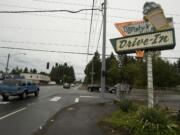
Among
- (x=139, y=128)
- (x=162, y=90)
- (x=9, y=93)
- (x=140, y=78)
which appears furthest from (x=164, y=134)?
(x=140, y=78)

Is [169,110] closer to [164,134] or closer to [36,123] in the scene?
[164,134]

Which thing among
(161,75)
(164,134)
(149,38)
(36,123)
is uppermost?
(149,38)

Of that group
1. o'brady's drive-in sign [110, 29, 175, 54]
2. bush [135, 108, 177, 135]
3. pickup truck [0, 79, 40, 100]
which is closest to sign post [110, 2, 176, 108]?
o'brady's drive-in sign [110, 29, 175, 54]

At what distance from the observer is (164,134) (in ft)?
10.9

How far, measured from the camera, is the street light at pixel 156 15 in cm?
499

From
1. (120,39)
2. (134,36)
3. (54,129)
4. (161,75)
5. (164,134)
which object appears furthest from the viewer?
(161,75)

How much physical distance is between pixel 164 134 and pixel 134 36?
467cm

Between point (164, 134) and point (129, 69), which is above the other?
point (129, 69)

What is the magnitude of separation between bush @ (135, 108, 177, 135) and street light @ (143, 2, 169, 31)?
13.5ft

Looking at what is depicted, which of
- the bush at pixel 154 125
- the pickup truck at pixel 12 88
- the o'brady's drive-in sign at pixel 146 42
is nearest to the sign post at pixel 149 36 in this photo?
the o'brady's drive-in sign at pixel 146 42

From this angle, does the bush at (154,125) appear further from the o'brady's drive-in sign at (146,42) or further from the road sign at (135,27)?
the road sign at (135,27)

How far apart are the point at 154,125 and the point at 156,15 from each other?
471cm

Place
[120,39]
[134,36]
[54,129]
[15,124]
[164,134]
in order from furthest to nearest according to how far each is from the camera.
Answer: [120,39] < [134,36] < [15,124] < [54,129] < [164,134]

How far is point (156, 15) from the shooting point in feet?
16.5
